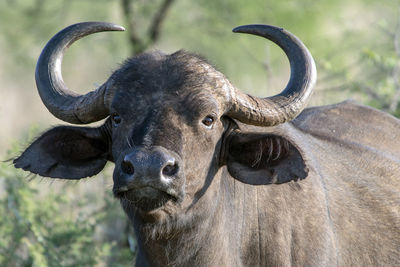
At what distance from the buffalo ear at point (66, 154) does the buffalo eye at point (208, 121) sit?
108 cm

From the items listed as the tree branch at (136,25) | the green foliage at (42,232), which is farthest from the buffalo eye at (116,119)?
the tree branch at (136,25)

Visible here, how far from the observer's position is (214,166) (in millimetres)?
5422

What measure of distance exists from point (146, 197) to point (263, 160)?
1217mm

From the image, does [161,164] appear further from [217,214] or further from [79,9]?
[79,9]

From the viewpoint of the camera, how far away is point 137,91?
16.8 ft

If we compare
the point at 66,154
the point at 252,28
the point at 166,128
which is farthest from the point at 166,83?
the point at 66,154

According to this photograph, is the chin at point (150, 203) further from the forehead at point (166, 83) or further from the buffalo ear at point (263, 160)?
the buffalo ear at point (263, 160)

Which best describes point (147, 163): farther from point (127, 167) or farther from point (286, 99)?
point (286, 99)

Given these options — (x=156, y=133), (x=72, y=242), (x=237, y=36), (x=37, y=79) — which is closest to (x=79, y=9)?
(x=237, y=36)

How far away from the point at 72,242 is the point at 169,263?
341 cm

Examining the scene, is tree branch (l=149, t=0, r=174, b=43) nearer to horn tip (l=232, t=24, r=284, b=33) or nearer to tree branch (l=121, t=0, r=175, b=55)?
tree branch (l=121, t=0, r=175, b=55)

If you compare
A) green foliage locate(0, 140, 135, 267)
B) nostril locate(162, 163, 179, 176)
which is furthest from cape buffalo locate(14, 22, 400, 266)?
green foliage locate(0, 140, 135, 267)

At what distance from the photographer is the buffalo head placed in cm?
474

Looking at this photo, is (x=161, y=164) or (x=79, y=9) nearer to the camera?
(x=161, y=164)
